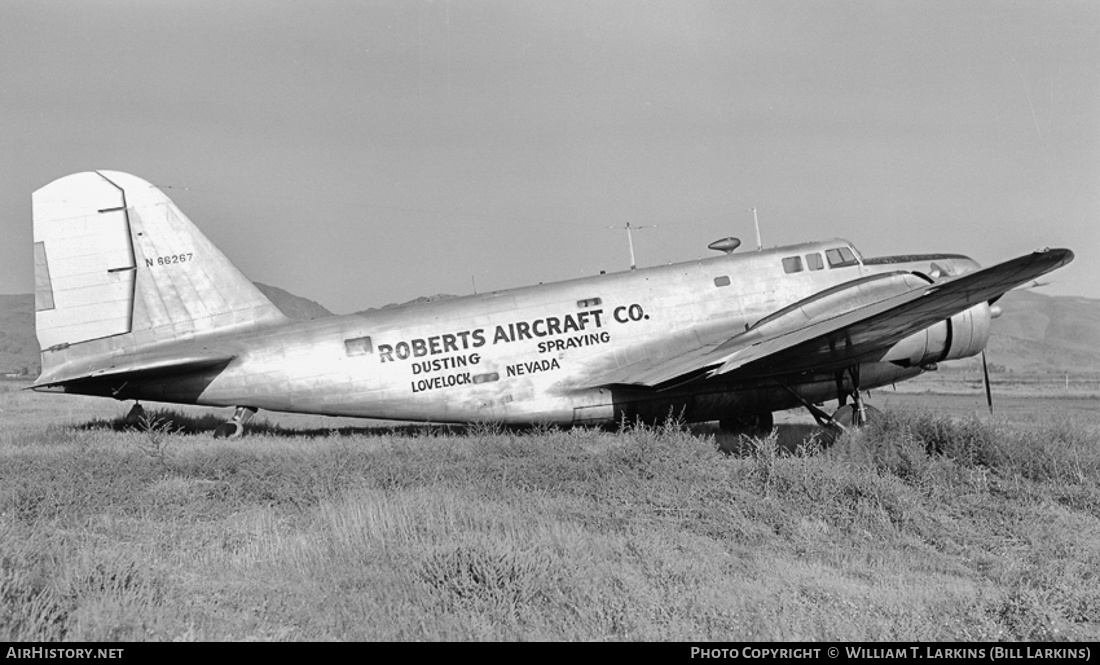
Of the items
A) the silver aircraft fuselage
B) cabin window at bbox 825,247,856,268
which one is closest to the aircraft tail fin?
the silver aircraft fuselage

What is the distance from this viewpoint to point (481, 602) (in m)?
6.72

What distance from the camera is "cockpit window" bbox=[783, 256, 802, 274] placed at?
1639cm

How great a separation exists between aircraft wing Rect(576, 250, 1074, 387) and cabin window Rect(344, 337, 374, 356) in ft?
12.7

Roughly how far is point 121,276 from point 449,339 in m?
5.71

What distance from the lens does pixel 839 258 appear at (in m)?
16.6

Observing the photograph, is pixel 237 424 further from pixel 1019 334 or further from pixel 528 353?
pixel 1019 334

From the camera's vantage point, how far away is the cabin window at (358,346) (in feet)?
48.5

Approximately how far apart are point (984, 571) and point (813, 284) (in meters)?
8.51

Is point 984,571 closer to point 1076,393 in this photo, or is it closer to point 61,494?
point 61,494

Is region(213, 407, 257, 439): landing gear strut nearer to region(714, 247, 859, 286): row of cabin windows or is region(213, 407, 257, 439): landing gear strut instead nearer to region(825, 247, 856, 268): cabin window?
region(714, 247, 859, 286): row of cabin windows

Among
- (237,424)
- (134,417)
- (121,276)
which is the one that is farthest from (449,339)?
A: (134,417)

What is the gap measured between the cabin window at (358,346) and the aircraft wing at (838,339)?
12.7ft

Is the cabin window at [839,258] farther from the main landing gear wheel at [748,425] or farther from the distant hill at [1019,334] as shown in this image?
the distant hill at [1019,334]
